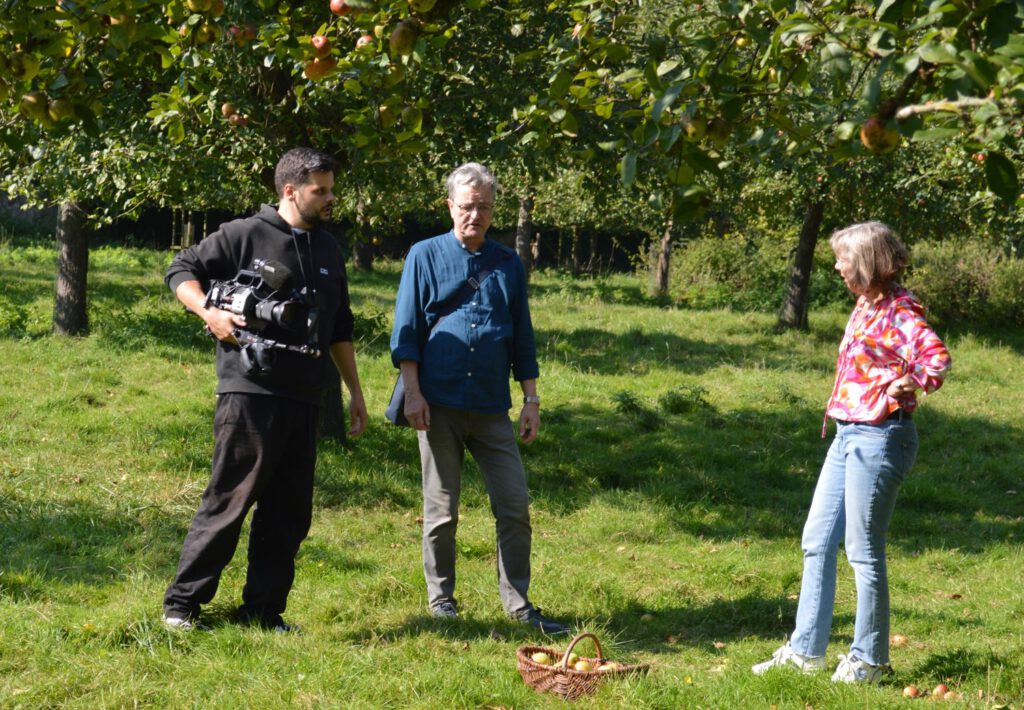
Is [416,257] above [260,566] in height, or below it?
above

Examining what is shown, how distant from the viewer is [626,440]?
924 cm

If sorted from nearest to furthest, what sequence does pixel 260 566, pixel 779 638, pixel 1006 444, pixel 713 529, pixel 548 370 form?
pixel 260 566
pixel 779 638
pixel 713 529
pixel 1006 444
pixel 548 370

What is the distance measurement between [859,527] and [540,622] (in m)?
1.58

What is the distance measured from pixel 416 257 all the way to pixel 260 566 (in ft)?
5.01

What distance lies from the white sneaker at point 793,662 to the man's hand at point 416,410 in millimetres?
1751

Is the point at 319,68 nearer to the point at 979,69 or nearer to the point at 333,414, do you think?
the point at 979,69

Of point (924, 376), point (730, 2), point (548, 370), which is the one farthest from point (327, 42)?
point (548, 370)

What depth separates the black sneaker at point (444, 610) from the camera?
195 inches

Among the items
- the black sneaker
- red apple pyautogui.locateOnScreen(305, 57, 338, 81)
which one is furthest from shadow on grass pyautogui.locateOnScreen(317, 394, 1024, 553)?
red apple pyautogui.locateOnScreen(305, 57, 338, 81)

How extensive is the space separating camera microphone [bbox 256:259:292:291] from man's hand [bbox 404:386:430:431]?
2.72 feet

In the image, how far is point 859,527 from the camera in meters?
4.23

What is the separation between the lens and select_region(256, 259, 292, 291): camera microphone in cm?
421

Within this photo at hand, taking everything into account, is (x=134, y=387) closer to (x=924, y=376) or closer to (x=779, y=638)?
(x=779, y=638)

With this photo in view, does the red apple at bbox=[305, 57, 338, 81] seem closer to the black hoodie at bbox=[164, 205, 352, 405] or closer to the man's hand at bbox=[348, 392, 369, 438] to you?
the black hoodie at bbox=[164, 205, 352, 405]
